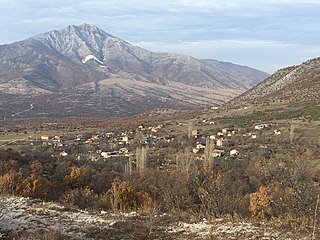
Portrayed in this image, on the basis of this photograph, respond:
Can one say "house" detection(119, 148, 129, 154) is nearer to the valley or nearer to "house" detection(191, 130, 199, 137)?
the valley

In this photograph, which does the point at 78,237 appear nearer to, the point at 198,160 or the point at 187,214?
the point at 187,214

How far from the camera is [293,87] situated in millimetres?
97812

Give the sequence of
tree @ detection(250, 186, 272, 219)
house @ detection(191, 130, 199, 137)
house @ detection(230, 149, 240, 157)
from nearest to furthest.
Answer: tree @ detection(250, 186, 272, 219) < house @ detection(230, 149, 240, 157) < house @ detection(191, 130, 199, 137)

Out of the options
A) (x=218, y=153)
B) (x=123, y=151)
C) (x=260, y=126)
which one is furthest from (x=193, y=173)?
(x=260, y=126)

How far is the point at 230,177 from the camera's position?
41.4m

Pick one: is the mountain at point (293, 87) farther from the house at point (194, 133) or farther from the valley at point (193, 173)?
the house at point (194, 133)

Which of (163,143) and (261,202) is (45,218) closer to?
(261,202)

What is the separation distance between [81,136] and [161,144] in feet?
85.8

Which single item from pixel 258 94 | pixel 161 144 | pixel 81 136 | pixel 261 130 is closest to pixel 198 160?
pixel 161 144

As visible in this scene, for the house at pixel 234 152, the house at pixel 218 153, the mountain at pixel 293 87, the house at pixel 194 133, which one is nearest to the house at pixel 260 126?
the house at pixel 194 133

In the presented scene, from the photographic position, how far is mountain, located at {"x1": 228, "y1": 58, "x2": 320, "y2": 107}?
289 ft

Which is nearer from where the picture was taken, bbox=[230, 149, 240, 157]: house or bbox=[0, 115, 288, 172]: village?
bbox=[230, 149, 240, 157]: house

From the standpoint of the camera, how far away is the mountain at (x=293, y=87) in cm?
8794

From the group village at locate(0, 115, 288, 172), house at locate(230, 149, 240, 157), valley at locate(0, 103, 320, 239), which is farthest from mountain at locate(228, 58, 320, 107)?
house at locate(230, 149, 240, 157)
